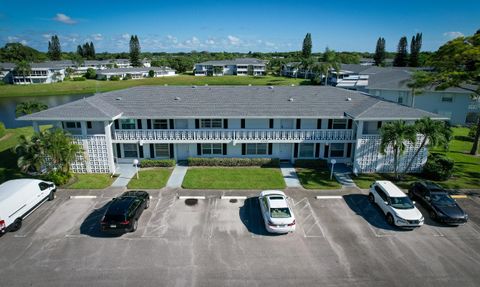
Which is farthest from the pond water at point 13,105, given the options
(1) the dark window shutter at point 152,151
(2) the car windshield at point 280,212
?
(2) the car windshield at point 280,212

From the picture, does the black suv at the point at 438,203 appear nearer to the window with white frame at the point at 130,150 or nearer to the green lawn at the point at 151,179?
the green lawn at the point at 151,179

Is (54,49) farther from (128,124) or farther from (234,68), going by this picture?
(128,124)

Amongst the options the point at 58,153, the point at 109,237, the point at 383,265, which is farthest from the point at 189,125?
the point at 383,265

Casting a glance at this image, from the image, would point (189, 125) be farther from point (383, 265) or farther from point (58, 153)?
point (383, 265)

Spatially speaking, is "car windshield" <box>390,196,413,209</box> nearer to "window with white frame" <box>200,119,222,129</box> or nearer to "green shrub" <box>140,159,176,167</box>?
"window with white frame" <box>200,119,222,129</box>

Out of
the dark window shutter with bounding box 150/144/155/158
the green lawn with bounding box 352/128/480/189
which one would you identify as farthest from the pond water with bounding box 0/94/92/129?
the green lawn with bounding box 352/128/480/189
